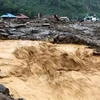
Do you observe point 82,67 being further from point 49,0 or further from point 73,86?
point 49,0

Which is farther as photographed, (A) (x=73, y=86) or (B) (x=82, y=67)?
(B) (x=82, y=67)

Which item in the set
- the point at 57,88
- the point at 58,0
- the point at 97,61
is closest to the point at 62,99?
the point at 57,88

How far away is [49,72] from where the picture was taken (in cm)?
1104

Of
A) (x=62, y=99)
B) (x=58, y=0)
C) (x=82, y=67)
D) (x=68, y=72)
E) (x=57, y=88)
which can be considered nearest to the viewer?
(x=62, y=99)

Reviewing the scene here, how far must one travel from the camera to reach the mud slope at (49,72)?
9.17 metres

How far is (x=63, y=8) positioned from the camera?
64688mm

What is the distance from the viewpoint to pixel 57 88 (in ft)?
32.4

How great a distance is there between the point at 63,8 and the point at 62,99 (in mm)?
56159

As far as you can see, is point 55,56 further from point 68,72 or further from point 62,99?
point 62,99

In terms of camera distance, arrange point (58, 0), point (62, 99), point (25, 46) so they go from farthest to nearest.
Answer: point (58, 0)
point (25, 46)
point (62, 99)

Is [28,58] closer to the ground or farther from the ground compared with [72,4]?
farther from the ground

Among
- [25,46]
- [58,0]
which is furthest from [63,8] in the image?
[25,46]

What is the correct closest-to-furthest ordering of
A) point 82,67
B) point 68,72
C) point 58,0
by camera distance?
point 68,72 → point 82,67 → point 58,0

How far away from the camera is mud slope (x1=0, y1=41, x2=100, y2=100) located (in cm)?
917
